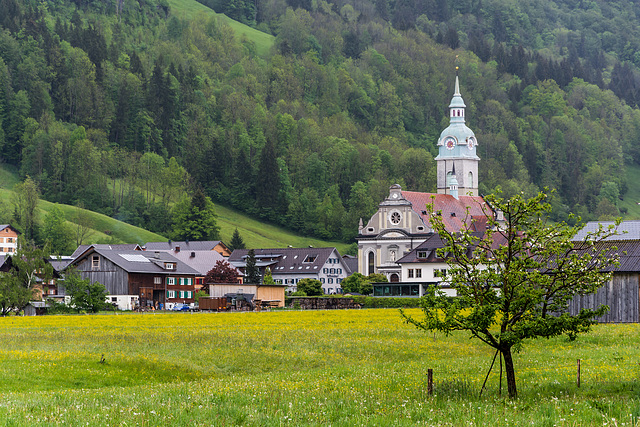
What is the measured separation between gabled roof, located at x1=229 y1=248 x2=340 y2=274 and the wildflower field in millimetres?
83534

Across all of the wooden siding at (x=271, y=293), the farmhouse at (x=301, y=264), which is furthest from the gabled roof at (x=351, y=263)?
the wooden siding at (x=271, y=293)

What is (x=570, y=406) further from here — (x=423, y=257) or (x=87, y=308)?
(x=423, y=257)

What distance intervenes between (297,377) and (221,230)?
14394 centimetres

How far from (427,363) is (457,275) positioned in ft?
43.0

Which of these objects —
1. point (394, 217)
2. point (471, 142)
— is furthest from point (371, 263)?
point (471, 142)

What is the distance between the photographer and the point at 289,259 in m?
149

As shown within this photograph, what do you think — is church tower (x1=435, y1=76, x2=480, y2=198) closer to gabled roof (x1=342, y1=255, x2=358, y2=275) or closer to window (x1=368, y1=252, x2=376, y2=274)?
gabled roof (x1=342, y1=255, x2=358, y2=275)

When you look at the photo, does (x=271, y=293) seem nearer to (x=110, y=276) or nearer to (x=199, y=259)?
(x=110, y=276)

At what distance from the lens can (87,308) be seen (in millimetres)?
88500

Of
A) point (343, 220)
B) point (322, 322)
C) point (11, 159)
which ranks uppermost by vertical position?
point (11, 159)

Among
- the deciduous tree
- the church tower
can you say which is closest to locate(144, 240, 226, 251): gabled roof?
the church tower

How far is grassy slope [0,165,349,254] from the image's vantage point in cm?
15680

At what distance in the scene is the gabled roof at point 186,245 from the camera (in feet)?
486

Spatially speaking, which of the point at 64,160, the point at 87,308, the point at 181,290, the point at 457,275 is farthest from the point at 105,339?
the point at 64,160
